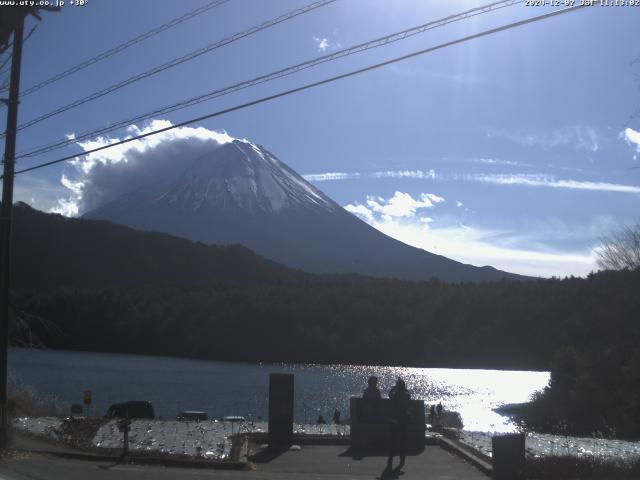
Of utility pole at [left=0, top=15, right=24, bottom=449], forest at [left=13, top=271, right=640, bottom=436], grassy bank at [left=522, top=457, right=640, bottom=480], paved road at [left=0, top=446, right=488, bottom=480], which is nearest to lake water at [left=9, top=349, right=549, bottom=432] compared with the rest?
forest at [left=13, top=271, right=640, bottom=436]

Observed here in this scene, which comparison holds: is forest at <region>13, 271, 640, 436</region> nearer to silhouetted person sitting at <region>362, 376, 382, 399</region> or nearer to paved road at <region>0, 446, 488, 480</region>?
silhouetted person sitting at <region>362, 376, 382, 399</region>

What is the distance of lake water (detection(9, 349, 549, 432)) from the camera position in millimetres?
49062

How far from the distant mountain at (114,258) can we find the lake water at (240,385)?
4106 centimetres

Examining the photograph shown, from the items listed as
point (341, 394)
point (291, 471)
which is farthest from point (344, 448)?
point (341, 394)

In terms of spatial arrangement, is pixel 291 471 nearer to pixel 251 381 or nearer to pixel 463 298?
pixel 251 381

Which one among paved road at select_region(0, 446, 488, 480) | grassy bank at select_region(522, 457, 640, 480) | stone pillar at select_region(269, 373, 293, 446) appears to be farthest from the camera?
stone pillar at select_region(269, 373, 293, 446)

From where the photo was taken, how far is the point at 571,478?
1114 cm

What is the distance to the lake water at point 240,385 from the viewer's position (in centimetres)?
4906

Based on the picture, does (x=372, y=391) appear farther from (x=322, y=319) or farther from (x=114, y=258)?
(x=114, y=258)

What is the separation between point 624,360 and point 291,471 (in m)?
26.8

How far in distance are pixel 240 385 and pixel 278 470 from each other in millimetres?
55473

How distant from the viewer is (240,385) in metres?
67.5

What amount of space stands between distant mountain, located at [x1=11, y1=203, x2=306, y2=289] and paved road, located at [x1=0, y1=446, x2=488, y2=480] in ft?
408

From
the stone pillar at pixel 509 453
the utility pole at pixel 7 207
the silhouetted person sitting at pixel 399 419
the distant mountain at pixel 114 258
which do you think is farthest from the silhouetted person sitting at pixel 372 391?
the distant mountain at pixel 114 258
